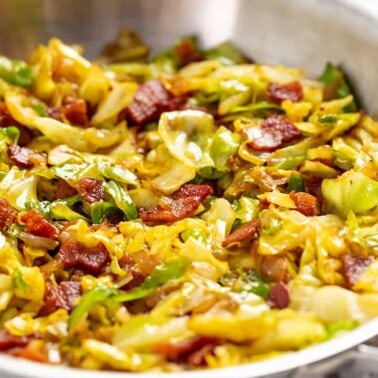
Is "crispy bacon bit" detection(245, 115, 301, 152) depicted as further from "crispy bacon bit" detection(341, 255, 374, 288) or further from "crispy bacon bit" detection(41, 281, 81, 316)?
"crispy bacon bit" detection(41, 281, 81, 316)

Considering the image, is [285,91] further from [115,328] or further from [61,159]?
[115,328]

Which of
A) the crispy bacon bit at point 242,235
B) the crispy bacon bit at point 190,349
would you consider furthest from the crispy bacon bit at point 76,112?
the crispy bacon bit at point 190,349

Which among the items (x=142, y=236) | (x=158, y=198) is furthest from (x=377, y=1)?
(x=142, y=236)

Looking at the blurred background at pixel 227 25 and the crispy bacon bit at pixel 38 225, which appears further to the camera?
the blurred background at pixel 227 25

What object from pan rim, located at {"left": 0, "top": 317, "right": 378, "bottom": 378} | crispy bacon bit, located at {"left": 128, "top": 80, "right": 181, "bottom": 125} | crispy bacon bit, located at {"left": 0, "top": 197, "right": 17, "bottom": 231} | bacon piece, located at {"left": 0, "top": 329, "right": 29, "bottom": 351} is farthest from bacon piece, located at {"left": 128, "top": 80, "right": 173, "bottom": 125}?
pan rim, located at {"left": 0, "top": 317, "right": 378, "bottom": 378}

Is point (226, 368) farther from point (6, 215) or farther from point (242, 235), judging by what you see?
point (6, 215)

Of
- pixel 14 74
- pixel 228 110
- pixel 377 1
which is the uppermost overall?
pixel 377 1

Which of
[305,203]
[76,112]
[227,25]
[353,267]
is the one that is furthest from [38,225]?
[227,25]

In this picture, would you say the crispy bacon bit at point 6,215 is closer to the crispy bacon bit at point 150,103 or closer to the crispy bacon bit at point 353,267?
the crispy bacon bit at point 150,103
